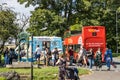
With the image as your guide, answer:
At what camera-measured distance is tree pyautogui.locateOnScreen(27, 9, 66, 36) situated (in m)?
66.6

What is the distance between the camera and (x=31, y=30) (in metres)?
67.6

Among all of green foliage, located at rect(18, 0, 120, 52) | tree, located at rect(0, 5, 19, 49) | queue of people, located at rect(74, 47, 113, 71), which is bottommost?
queue of people, located at rect(74, 47, 113, 71)

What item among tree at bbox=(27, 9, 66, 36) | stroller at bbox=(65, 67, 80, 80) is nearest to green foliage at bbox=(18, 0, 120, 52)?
tree at bbox=(27, 9, 66, 36)

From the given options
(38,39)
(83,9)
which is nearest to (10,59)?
(38,39)

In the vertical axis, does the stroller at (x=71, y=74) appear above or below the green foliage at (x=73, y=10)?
below

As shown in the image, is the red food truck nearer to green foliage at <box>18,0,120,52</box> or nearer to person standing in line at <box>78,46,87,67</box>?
person standing in line at <box>78,46,87,67</box>

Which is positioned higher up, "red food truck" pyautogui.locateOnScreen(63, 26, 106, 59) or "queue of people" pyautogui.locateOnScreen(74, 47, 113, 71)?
"red food truck" pyautogui.locateOnScreen(63, 26, 106, 59)

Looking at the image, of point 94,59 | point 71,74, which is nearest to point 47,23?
point 94,59

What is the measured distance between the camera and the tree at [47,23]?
66.6 m

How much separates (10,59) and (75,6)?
36979 mm

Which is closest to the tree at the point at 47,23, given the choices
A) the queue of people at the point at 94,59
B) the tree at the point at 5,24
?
the tree at the point at 5,24

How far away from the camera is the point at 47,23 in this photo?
68.1m

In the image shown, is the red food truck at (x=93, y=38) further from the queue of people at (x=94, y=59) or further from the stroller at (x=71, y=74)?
the stroller at (x=71, y=74)

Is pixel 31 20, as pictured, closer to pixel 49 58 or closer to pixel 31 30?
pixel 31 30
